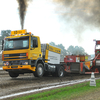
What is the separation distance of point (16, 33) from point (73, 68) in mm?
6820

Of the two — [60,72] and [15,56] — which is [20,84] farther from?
[60,72]

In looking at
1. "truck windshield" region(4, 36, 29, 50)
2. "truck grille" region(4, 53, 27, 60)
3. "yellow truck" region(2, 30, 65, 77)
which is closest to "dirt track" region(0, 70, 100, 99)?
"yellow truck" region(2, 30, 65, 77)

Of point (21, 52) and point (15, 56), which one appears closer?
point (21, 52)

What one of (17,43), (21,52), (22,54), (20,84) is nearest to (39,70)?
(22,54)

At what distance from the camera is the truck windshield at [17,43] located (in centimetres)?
1189

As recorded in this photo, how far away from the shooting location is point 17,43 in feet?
39.5

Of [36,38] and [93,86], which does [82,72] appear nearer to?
[36,38]

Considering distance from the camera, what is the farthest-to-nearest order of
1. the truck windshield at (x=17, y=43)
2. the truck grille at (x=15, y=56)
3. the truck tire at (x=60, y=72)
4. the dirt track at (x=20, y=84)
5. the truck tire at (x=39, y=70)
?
the truck tire at (x=60, y=72) → the truck tire at (x=39, y=70) → the truck windshield at (x=17, y=43) → the truck grille at (x=15, y=56) → the dirt track at (x=20, y=84)

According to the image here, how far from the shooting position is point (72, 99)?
6.19 meters

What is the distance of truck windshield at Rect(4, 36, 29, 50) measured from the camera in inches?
468

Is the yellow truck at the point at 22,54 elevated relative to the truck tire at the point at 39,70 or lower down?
elevated

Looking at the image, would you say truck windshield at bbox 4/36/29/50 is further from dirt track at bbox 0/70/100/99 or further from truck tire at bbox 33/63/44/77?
dirt track at bbox 0/70/100/99

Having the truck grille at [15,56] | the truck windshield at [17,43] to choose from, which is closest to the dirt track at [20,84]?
the truck grille at [15,56]

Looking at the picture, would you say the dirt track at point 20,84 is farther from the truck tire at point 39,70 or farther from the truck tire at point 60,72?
the truck tire at point 60,72
